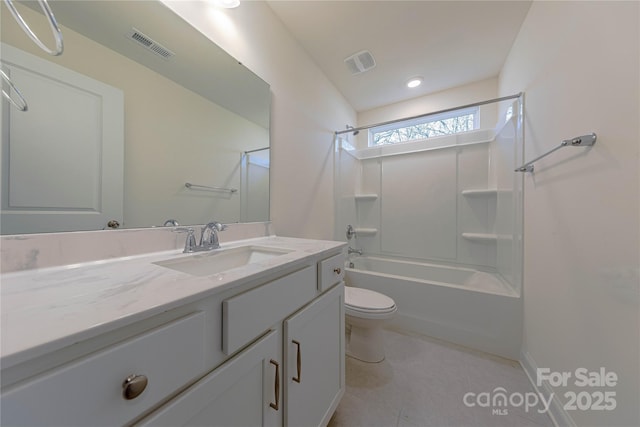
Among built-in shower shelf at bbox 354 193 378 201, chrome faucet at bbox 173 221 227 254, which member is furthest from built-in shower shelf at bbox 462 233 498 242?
chrome faucet at bbox 173 221 227 254

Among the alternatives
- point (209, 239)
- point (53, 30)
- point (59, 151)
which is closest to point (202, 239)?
point (209, 239)

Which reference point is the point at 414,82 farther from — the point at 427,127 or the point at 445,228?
the point at 445,228

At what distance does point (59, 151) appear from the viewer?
0.72 meters

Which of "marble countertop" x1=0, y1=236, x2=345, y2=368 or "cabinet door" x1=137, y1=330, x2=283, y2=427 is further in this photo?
"cabinet door" x1=137, y1=330, x2=283, y2=427

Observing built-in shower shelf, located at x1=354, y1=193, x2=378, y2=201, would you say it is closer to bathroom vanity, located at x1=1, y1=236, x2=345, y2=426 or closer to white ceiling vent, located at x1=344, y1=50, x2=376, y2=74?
white ceiling vent, located at x1=344, y1=50, x2=376, y2=74

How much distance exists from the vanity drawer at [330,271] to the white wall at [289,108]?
626 millimetres

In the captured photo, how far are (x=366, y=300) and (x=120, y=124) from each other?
5.44 feet

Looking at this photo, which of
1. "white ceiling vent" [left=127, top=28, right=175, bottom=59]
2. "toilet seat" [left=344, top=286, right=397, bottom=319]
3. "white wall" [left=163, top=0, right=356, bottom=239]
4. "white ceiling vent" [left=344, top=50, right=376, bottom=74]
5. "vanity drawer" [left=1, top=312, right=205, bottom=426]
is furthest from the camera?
"white ceiling vent" [left=344, top=50, right=376, bottom=74]

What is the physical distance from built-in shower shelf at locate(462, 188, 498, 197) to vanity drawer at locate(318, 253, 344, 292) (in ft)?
6.26

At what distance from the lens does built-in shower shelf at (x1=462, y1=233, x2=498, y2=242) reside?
219 centimetres

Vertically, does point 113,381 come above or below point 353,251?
above

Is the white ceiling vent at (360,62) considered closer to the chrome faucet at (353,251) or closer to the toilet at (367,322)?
the chrome faucet at (353,251)

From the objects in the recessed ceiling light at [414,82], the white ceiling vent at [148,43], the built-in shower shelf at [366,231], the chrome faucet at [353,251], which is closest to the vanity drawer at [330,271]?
the white ceiling vent at [148,43]

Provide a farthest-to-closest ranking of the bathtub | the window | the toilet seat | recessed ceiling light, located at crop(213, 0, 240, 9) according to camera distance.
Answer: the window < the bathtub < the toilet seat < recessed ceiling light, located at crop(213, 0, 240, 9)
